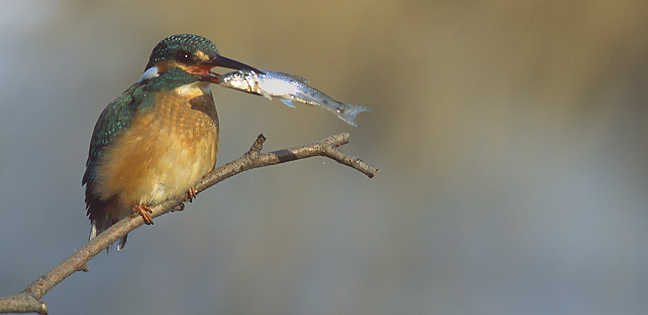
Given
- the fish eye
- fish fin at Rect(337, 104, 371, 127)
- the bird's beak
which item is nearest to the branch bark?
fish fin at Rect(337, 104, 371, 127)

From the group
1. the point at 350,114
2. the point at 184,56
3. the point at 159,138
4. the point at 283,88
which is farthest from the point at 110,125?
the point at 350,114

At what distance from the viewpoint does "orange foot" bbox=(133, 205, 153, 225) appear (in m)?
1.75

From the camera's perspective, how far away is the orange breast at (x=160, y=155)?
197cm

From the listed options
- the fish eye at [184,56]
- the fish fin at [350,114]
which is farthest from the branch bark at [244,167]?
the fish eye at [184,56]

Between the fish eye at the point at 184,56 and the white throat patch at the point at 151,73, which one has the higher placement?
the white throat patch at the point at 151,73

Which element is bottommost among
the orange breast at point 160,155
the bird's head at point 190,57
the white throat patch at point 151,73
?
the orange breast at point 160,155

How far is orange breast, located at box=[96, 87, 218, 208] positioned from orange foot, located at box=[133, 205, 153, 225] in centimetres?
6

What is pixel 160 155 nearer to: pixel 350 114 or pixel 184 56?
pixel 184 56

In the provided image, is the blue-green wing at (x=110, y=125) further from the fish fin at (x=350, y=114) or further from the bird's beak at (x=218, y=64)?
the fish fin at (x=350, y=114)

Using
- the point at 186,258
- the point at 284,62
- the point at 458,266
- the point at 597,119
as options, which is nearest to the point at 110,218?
the point at 186,258

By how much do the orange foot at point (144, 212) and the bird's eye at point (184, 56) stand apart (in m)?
0.43

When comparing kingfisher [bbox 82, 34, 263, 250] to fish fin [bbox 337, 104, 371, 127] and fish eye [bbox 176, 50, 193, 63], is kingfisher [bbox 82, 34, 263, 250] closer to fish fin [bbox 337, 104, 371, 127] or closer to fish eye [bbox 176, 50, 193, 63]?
fish eye [bbox 176, 50, 193, 63]

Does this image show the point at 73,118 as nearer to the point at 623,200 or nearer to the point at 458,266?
the point at 458,266

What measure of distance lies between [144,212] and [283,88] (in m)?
0.57
